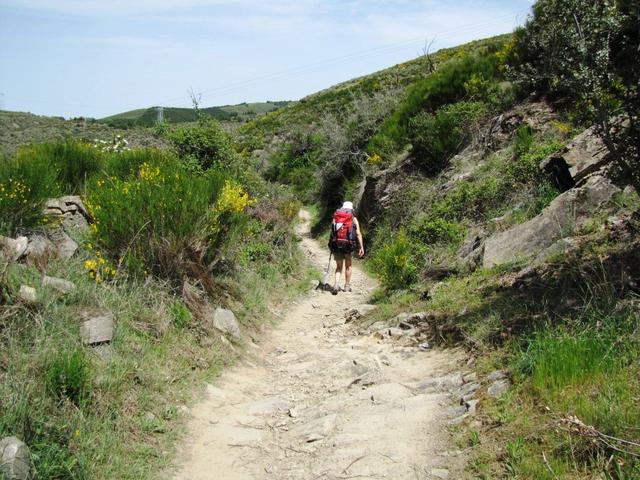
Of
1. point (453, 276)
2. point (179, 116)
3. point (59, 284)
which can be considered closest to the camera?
point (59, 284)

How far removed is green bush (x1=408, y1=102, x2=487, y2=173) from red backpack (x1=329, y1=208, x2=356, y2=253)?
14.5 feet

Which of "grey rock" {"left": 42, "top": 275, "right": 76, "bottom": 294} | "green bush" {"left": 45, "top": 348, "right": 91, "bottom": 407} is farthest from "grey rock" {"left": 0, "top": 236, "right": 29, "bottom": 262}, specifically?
"green bush" {"left": 45, "top": 348, "right": 91, "bottom": 407}

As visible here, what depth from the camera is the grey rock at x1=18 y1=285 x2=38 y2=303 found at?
452 centimetres

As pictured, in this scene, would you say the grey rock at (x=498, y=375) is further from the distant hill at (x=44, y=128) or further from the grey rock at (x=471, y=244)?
the distant hill at (x=44, y=128)

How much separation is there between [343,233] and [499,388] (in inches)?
240

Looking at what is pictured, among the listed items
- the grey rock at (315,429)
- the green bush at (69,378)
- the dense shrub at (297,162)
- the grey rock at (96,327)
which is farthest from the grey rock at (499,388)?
the dense shrub at (297,162)

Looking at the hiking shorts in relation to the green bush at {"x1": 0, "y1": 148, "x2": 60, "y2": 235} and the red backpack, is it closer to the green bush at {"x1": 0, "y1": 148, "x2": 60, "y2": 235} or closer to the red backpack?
the red backpack

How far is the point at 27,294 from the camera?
15.1 feet

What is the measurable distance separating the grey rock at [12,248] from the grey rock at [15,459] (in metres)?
2.45

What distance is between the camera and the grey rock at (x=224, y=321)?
633 cm

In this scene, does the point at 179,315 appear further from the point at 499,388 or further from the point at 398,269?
the point at 398,269

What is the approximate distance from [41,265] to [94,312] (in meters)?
1.06

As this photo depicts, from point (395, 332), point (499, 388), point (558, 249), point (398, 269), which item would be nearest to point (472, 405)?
point (499, 388)

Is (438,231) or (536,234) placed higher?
(536,234)
